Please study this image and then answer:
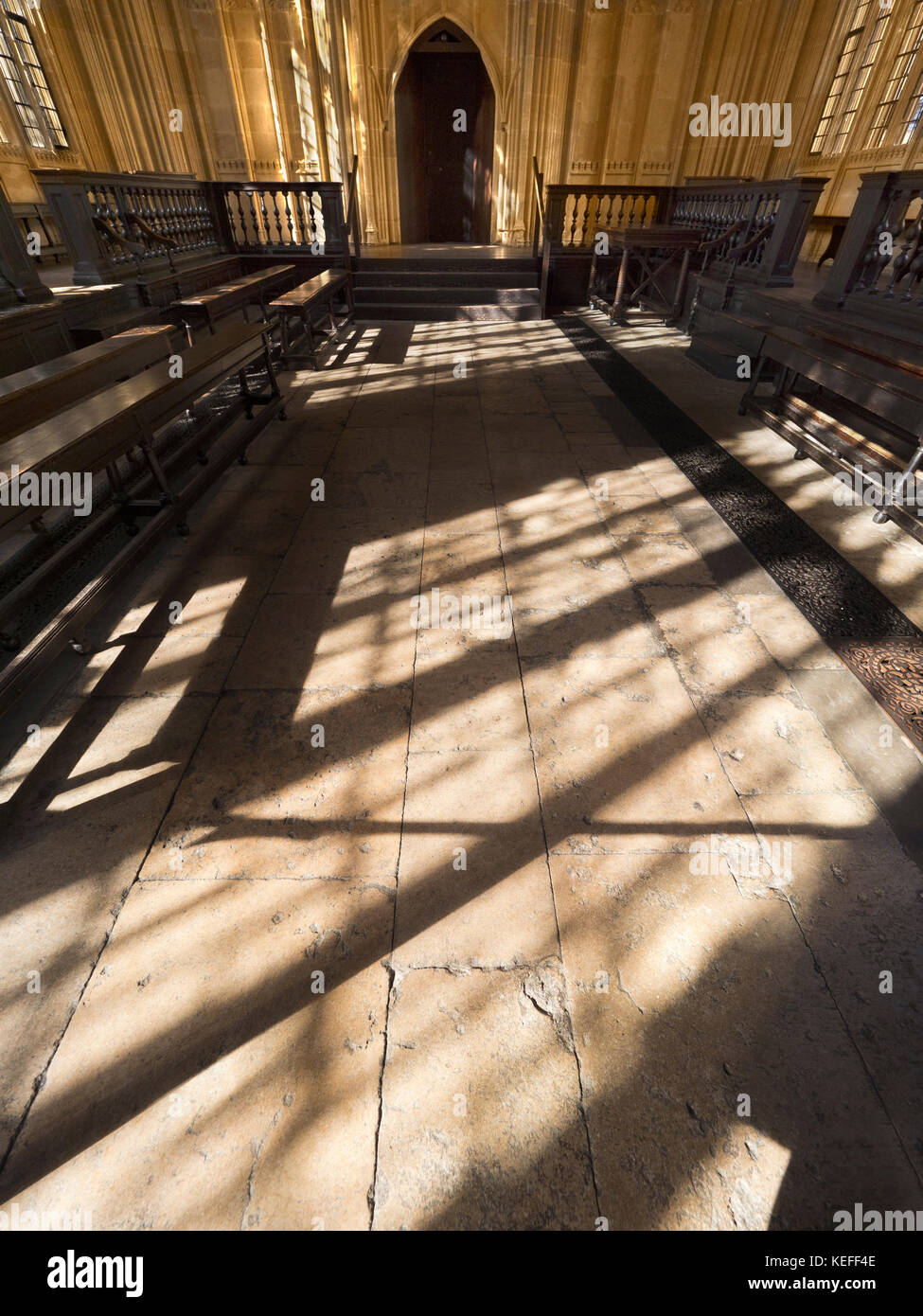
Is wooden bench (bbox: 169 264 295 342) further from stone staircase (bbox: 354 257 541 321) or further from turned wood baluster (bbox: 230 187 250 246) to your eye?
turned wood baluster (bbox: 230 187 250 246)

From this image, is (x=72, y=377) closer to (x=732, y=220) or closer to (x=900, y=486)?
(x=900, y=486)

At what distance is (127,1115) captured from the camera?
1.39m

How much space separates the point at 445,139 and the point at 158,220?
8484 mm

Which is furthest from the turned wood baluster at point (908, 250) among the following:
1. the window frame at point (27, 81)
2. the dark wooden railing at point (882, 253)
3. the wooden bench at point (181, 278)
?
the window frame at point (27, 81)

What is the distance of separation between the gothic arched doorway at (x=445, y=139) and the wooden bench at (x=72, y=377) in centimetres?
1113

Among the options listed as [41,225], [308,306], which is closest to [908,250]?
[308,306]

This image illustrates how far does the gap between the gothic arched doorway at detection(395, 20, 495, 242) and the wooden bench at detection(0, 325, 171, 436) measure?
11.1 meters

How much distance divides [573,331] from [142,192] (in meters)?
6.07

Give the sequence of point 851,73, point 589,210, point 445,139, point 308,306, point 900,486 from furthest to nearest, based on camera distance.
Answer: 1. point 445,139
2. point 851,73
3. point 589,210
4. point 308,306
5. point 900,486

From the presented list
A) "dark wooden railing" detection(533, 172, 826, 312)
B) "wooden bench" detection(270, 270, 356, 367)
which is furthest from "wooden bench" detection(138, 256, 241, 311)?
"dark wooden railing" detection(533, 172, 826, 312)

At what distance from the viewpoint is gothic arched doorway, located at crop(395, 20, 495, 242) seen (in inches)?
476

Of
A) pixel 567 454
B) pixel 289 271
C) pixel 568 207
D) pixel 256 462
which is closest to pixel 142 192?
pixel 289 271

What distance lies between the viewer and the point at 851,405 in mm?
5273

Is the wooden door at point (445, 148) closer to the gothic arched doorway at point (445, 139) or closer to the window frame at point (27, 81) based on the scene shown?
the gothic arched doorway at point (445, 139)
